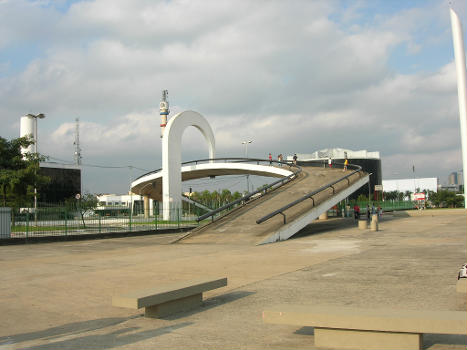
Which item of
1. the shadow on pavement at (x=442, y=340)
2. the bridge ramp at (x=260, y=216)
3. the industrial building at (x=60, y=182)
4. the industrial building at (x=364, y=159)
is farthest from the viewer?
the industrial building at (x=364, y=159)

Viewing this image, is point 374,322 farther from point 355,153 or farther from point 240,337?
point 355,153

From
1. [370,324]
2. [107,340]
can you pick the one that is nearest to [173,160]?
[107,340]

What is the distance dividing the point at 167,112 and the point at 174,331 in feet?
386

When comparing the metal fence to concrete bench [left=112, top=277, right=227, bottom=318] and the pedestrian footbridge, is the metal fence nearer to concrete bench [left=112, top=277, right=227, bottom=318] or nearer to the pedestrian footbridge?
the pedestrian footbridge

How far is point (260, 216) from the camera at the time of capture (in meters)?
25.5

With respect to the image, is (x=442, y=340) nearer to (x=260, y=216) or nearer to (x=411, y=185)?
(x=260, y=216)

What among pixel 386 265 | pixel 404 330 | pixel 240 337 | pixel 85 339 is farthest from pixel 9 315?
pixel 386 265

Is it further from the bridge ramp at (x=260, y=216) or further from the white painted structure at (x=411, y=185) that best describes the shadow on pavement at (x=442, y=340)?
the white painted structure at (x=411, y=185)

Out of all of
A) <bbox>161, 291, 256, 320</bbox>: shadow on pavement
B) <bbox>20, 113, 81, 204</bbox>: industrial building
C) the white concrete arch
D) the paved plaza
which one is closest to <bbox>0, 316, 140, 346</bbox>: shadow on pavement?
the paved plaza

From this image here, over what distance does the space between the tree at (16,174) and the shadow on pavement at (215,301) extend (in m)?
23.9

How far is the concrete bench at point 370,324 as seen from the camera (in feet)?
15.9

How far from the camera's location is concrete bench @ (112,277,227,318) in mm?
6695

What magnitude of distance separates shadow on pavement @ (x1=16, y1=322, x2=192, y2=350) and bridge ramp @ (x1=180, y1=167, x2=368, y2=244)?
535 inches

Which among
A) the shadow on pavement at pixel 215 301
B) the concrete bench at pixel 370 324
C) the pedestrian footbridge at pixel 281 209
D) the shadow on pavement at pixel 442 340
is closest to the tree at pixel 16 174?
the pedestrian footbridge at pixel 281 209
